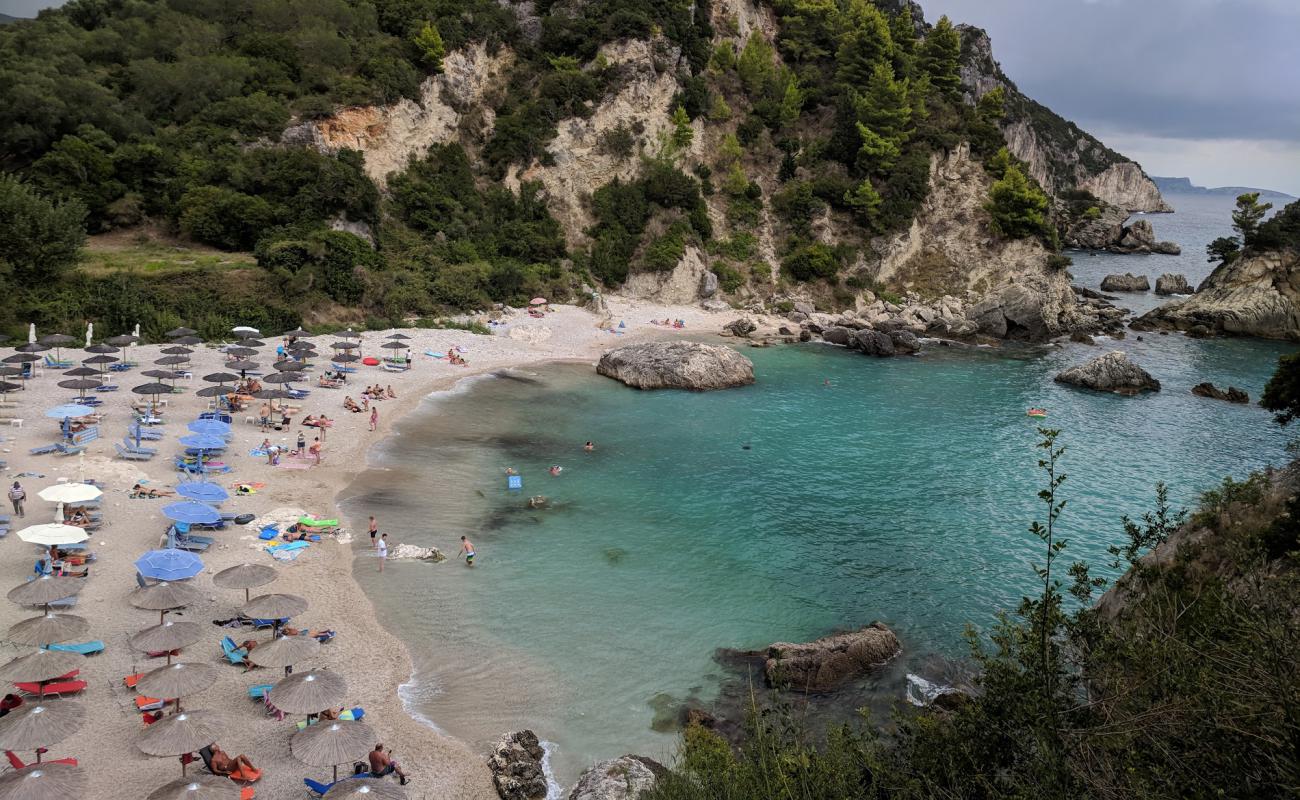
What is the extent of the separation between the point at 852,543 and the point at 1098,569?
321 inches

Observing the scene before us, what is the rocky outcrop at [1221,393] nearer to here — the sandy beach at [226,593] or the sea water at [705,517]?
the sea water at [705,517]

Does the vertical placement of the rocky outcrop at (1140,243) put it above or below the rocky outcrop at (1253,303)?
above

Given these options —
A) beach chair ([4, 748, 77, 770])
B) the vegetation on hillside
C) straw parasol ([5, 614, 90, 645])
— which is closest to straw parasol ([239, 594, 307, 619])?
straw parasol ([5, 614, 90, 645])

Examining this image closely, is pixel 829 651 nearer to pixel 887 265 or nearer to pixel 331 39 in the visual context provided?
pixel 887 265

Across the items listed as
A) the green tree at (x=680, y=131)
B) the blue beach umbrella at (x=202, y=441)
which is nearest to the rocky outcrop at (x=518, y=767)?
the blue beach umbrella at (x=202, y=441)

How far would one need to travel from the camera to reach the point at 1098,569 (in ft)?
81.0

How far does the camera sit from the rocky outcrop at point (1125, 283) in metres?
92.0

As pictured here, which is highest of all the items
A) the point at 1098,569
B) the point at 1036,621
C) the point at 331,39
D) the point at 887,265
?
the point at 331,39

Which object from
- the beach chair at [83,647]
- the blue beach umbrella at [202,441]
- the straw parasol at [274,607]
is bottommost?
the beach chair at [83,647]

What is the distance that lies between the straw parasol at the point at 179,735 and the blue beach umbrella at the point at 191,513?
344 inches

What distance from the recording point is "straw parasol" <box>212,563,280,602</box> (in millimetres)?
18781

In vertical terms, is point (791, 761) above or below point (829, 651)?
above

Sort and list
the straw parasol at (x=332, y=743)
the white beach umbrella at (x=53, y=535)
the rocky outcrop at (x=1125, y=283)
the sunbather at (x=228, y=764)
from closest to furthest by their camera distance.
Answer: the straw parasol at (x=332, y=743), the sunbather at (x=228, y=764), the white beach umbrella at (x=53, y=535), the rocky outcrop at (x=1125, y=283)

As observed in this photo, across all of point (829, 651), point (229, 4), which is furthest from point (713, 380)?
point (229, 4)
